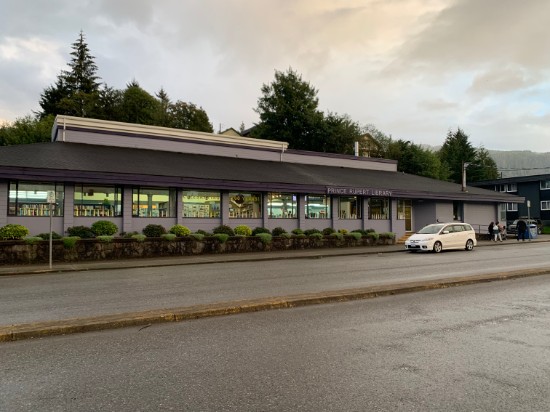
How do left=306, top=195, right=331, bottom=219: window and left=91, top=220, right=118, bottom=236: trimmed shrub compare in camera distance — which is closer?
→ left=91, top=220, right=118, bottom=236: trimmed shrub

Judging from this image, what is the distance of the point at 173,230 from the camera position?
21.9 m

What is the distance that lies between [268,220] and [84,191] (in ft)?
34.0

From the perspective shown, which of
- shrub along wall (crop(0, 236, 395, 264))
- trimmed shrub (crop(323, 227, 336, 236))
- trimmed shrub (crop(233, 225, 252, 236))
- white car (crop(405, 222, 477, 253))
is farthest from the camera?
trimmed shrub (crop(323, 227, 336, 236))

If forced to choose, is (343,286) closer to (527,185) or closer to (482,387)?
(482,387)

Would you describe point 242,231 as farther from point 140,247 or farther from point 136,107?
point 136,107

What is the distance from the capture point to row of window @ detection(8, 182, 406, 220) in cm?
2002

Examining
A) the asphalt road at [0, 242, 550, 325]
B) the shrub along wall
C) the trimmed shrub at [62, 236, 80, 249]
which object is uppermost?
the trimmed shrub at [62, 236, 80, 249]

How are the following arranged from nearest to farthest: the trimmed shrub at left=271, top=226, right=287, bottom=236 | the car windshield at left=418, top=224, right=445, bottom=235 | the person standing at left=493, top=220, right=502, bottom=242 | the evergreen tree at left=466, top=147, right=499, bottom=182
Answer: the car windshield at left=418, top=224, right=445, bottom=235
the trimmed shrub at left=271, top=226, right=287, bottom=236
the person standing at left=493, top=220, right=502, bottom=242
the evergreen tree at left=466, top=147, right=499, bottom=182

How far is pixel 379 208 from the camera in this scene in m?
30.9

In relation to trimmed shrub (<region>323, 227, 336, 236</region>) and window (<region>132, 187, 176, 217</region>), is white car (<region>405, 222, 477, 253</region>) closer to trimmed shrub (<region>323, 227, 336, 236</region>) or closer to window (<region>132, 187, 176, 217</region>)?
trimmed shrub (<region>323, 227, 336, 236</region>)

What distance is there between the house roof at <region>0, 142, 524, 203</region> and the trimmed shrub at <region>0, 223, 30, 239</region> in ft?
7.18

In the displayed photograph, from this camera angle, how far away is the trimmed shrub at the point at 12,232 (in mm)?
17484

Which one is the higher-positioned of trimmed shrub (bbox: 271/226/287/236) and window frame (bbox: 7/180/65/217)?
window frame (bbox: 7/180/65/217)

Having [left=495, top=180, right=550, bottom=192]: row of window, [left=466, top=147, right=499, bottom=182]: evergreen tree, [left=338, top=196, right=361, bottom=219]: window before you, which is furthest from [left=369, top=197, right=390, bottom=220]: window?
[left=466, top=147, right=499, bottom=182]: evergreen tree
